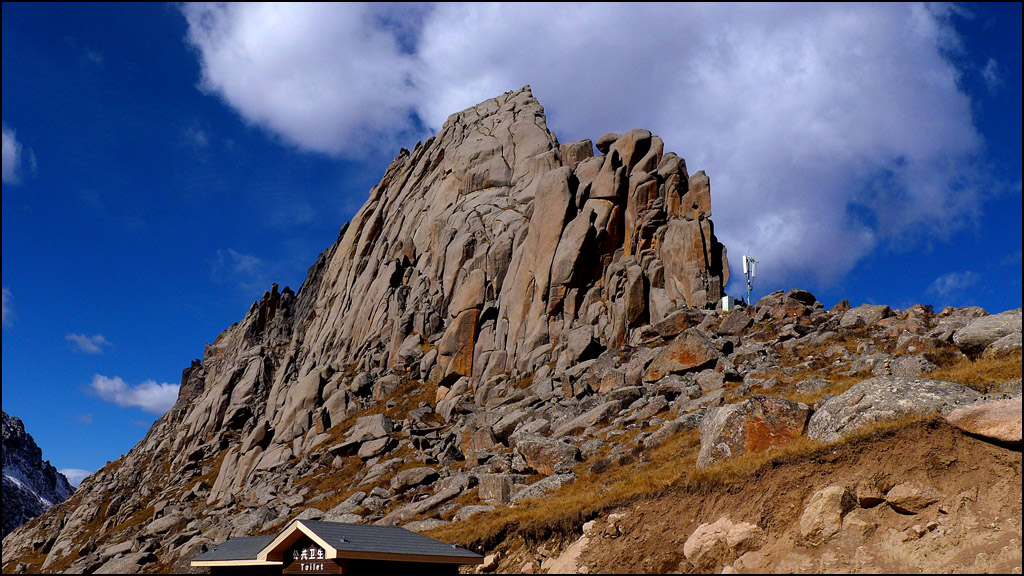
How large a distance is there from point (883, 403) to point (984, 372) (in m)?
5.52

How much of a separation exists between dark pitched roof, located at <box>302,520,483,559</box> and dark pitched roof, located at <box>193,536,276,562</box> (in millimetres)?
4527

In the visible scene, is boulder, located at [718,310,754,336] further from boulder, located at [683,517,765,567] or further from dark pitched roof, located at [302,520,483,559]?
dark pitched roof, located at [302,520,483,559]

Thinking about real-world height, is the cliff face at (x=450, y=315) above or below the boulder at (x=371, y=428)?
above

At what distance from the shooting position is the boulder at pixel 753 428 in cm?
2741

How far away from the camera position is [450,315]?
74.9 metres

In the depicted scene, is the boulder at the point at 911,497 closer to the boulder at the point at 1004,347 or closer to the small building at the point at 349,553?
the boulder at the point at 1004,347

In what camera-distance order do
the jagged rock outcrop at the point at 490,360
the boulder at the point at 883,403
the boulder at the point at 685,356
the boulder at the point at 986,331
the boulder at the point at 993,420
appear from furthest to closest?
1. the boulder at the point at 685,356
2. the jagged rock outcrop at the point at 490,360
3. the boulder at the point at 986,331
4. the boulder at the point at 883,403
5. the boulder at the point at 993,420

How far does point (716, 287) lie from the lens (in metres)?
59.6

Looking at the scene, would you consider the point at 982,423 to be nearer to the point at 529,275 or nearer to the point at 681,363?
the point at 681,363

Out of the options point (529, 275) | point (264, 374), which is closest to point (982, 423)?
point (529, 275)

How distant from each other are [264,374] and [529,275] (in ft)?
162

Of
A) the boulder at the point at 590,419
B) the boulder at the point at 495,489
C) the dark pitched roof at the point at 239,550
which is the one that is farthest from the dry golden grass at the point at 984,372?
the dark pitched roof at the point at 239,550

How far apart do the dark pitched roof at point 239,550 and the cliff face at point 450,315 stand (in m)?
20.0

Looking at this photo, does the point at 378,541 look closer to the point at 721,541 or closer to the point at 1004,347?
the point at 721,541
